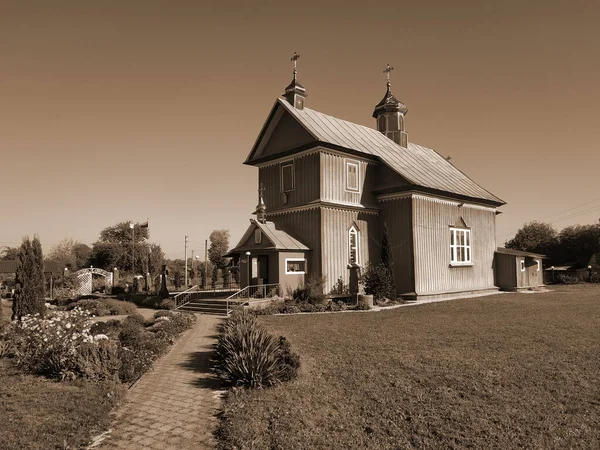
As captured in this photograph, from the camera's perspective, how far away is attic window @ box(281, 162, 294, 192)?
25.9 meters

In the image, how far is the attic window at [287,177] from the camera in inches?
1021

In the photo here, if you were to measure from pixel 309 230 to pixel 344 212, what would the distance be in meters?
2.26

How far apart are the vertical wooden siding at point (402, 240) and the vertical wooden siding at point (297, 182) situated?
4941 mm

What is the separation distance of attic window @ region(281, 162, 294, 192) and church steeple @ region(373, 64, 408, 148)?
10.1 m

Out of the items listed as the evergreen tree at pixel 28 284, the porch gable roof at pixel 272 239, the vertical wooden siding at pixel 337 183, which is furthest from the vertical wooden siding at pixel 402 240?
the evergreen tree at pixel 28 284

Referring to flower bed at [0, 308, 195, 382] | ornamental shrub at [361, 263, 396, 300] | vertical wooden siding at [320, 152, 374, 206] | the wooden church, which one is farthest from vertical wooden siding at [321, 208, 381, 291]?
flower bed at [0, 308, 195, 382]

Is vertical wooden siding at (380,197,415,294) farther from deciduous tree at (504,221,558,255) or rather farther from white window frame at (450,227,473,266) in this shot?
deciduous tree at (504,221,558,255)

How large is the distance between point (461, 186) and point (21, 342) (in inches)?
1045

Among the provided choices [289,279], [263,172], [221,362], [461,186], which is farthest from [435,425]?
[461,186]

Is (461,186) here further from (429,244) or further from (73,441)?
(73,441)

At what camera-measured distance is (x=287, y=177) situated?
86.6 feet

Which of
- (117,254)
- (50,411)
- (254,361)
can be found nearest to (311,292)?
(254,361)

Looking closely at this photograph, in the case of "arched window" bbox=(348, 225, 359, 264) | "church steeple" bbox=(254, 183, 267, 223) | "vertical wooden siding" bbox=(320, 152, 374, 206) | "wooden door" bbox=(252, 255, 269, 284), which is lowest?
"wooden door" bbox=(252, 255, 269, 284)

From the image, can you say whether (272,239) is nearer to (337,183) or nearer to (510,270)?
(337,183)
